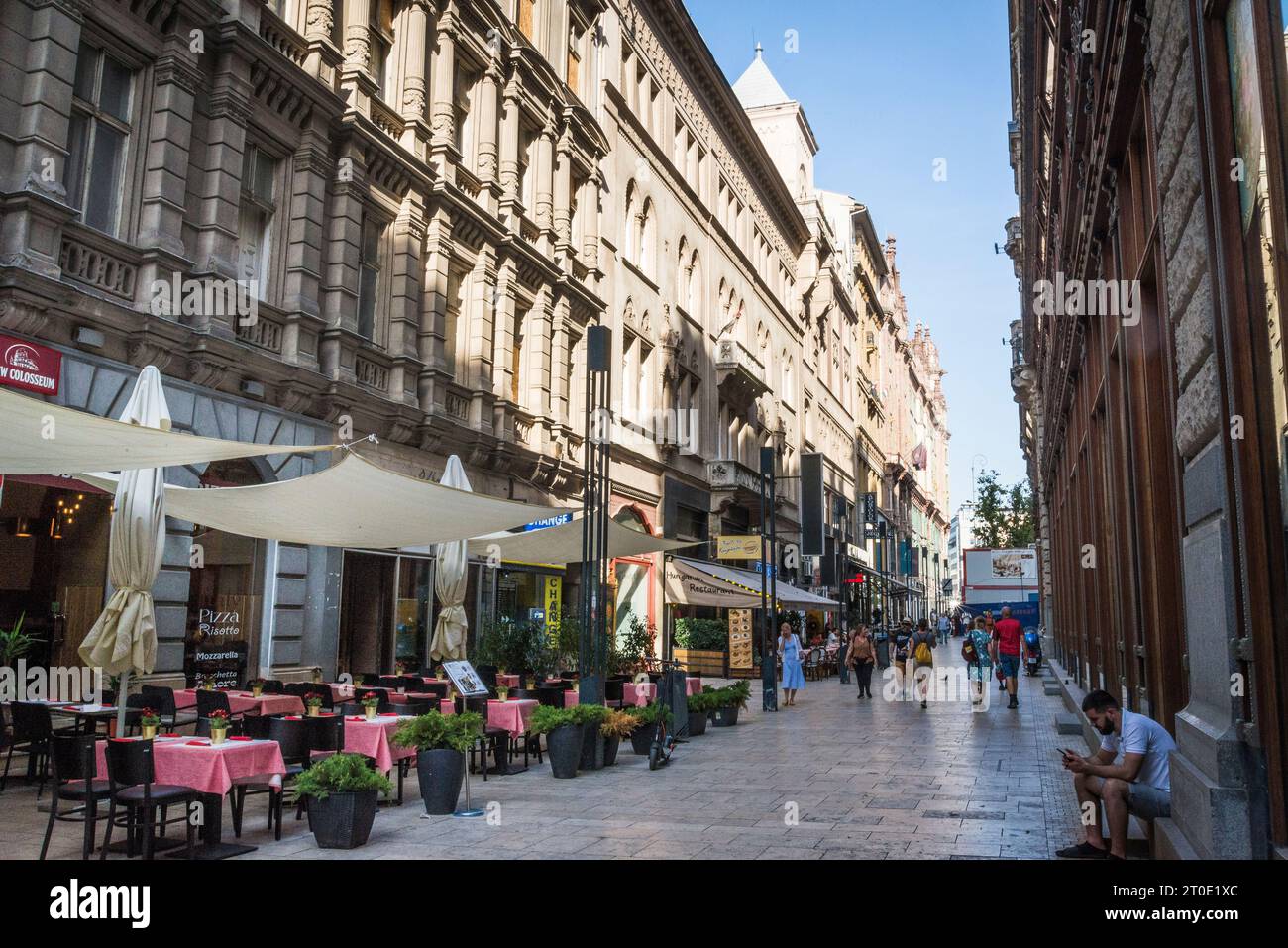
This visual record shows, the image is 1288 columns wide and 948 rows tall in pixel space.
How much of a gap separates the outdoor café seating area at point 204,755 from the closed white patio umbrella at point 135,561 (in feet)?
A: 1.85

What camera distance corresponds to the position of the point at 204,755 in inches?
323

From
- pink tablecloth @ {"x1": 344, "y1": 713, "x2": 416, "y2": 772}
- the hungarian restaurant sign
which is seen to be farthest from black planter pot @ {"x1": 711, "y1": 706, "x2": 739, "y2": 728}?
the hungarian restaurant sign

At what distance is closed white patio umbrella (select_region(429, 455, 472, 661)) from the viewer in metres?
15.9

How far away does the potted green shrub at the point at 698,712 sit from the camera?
17.2 m

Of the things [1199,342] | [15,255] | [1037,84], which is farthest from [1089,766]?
[1037,84]

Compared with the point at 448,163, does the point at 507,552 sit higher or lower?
lower

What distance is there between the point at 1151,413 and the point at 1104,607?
6.36 m

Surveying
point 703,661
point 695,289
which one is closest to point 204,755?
point 703,661

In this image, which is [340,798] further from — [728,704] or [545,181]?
[545,181]

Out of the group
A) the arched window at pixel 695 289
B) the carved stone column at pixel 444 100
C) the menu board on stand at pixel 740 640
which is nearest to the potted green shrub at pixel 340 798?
the carved stone column at pixel 444 100

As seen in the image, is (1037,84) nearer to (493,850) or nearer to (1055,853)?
(1055,853)

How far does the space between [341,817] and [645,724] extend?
662 cm

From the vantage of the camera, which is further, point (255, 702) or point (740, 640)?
point (740, 640)

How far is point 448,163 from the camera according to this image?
21984mm
